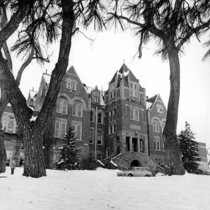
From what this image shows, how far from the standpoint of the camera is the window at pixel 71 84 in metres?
35.0

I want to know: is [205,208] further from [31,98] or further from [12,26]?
[31,98]

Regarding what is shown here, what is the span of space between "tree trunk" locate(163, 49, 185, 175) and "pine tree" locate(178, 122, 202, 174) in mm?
25409

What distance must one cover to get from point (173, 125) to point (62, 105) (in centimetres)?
2472

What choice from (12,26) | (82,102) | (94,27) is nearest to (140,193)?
(94,27)

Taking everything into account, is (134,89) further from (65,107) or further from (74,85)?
(65,107)

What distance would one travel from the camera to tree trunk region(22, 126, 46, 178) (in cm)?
764

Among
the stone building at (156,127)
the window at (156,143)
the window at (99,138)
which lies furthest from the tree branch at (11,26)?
the window at (156,143)

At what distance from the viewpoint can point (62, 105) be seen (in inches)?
1328

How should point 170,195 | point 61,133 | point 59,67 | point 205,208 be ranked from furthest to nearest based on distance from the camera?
point 61,133 → point 59,67 → point 170,195 → point 205,208

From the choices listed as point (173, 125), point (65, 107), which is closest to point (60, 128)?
point (65, 107)

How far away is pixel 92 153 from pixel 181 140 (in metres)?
13.5

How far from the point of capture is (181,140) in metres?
36.0

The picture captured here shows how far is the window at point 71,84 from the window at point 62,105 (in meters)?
2.11

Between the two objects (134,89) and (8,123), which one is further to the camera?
(134,89)
